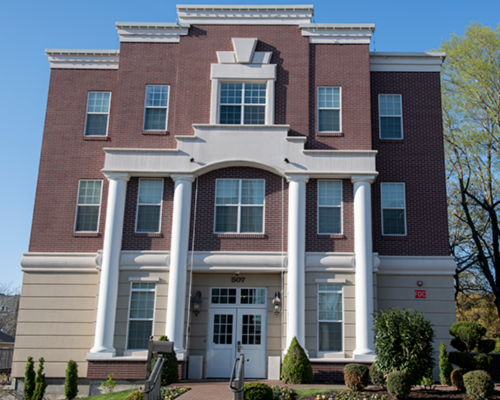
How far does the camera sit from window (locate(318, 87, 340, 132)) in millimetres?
19281

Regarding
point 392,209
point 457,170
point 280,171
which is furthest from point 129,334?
point 457,170

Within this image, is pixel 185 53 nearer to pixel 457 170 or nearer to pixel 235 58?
pixel 235 58

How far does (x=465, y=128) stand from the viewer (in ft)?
89.1

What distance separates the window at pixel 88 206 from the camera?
63.0ft

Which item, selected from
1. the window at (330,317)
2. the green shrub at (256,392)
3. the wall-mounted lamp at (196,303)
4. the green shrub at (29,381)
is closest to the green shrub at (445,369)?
the window at (330,317)

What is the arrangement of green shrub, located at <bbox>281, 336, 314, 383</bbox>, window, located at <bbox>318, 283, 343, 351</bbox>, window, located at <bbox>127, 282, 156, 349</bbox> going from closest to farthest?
1. green shrub, located at <bbox>281, 336, 314, 383</bbox>
2. window, located at <bbox>318, 283, 343, 351</bbox>
3. window, located at <bbox>127, 282, 156, 349</bbox>

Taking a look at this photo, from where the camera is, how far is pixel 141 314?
17.7 meters

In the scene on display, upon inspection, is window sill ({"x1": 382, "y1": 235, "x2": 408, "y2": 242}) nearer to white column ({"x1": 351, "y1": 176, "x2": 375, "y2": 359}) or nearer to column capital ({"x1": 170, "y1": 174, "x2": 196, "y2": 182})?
white column ({"x1": 351, "y1": 176, "x2": 375, "y2": 359})

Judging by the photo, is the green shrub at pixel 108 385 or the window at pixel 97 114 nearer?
the green shrub at pixel 108 385

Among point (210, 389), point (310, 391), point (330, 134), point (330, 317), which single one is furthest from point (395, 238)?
point (210, 389)

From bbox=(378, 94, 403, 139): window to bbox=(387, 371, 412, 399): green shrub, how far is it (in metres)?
9.75

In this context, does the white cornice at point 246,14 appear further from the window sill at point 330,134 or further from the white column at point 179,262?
the white column at point 179,262

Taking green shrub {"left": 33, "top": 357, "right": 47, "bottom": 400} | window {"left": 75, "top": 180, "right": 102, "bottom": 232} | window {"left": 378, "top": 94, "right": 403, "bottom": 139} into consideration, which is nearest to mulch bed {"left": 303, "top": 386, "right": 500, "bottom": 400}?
green shrub {"left": 33, "top": 357, "right": 47, "bottom": 400}

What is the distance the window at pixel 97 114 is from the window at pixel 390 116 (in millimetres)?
10544
